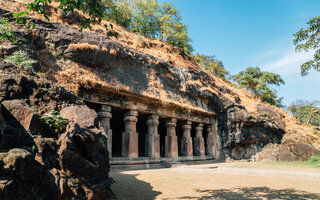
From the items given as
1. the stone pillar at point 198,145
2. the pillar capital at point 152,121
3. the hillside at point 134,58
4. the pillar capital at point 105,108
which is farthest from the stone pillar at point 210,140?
the pillar capital at point 105,108

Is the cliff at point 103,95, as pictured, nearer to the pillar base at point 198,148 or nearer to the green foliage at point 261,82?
the pillar base at point 198,148

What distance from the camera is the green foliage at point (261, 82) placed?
1058 inches

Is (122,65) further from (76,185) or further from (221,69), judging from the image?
(221,69)

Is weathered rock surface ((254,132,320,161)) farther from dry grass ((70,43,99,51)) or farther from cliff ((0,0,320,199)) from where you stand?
dry grass ((70,43,99,51))

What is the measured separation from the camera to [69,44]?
397 inches

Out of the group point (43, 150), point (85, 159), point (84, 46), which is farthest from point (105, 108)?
point (43, 150)

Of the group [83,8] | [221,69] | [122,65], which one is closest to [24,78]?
[122,65]

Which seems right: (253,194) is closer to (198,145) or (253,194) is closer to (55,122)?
(55,122)

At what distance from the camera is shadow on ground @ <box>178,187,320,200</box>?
4.76 m

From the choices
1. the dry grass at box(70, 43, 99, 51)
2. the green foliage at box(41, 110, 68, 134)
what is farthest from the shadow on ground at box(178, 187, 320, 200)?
the dry grass at box(70, 43, 99, 51)

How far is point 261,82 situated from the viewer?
1048 inches

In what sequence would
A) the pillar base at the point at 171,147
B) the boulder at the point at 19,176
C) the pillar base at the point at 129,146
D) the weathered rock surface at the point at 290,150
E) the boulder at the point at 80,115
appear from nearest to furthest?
the boulder at the point at 19,176, the boulder at the point at 80,115, the pillar base at the point at 129,146, the pillar base at the point at 171,147, the weathered rock surface at the point at 290,150

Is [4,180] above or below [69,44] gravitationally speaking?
below

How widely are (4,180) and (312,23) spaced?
19.4 m
